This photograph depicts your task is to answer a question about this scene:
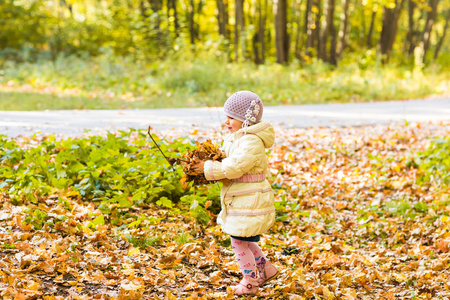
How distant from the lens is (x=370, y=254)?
16.9 feet

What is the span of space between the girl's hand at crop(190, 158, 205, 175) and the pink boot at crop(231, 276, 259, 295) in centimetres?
105

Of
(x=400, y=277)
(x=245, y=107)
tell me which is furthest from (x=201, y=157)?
(x=400, y=277)

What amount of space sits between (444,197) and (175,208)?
409 centimetres

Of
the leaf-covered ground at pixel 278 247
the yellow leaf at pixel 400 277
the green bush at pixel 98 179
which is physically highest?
the green bush at pixel 98 179

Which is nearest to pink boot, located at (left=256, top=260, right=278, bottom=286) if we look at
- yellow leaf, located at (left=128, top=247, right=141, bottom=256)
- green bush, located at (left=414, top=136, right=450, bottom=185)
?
yellow leaf, located at (left=128, top=247, right=141, bottom=256)

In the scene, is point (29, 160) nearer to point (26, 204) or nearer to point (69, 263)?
point (26, 204)

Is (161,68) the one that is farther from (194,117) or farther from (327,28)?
(327,28)

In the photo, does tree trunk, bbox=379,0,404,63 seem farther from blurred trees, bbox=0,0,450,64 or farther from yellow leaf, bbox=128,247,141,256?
yellow leaf, bbox=128,247,141,256

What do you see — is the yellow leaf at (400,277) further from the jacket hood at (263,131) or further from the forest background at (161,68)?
the forest background at (161,68)

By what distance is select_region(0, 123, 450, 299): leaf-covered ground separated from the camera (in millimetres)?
3727

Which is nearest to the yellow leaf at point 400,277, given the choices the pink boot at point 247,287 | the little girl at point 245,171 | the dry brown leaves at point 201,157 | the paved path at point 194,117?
the pink boot at point 247,287

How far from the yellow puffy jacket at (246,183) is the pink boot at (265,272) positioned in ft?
1.90

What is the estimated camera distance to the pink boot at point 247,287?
3.79 m

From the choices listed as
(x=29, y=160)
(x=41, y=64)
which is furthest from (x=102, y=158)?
(x=41, y=64)
